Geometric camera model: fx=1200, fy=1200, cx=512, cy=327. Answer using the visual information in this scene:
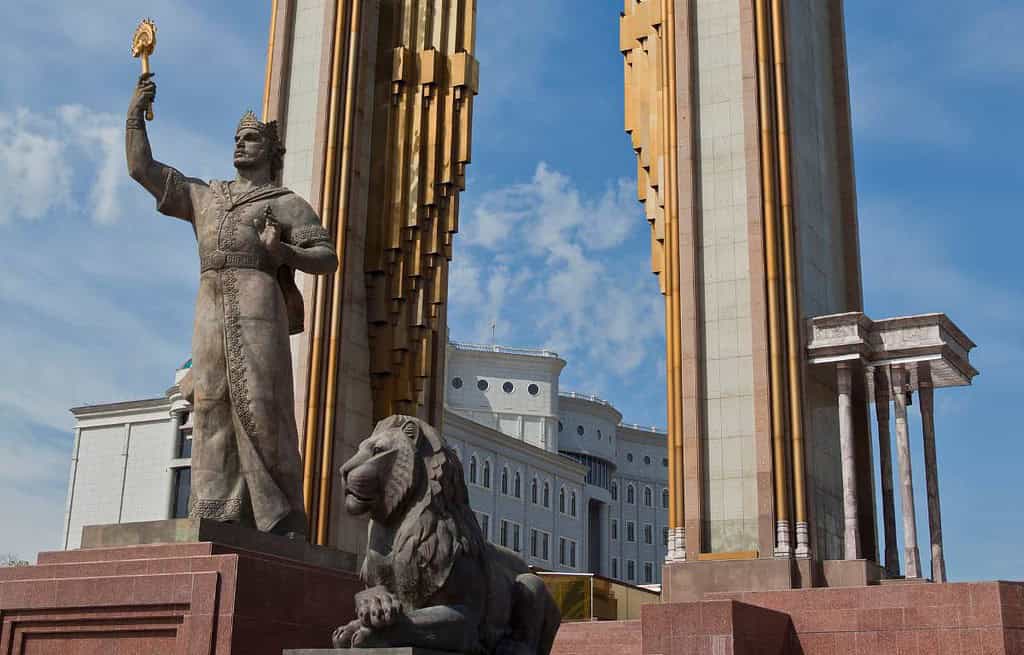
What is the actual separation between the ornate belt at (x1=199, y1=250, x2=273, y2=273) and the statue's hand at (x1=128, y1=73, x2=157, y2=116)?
1393 millimetres

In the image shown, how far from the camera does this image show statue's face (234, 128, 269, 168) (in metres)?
9.76

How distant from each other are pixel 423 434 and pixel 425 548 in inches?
24.3

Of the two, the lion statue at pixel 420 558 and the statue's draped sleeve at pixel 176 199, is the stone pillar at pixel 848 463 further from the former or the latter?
the lion statue at pixel 420 558

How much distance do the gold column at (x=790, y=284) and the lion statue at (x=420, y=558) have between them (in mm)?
10900

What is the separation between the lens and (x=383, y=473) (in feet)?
20.0

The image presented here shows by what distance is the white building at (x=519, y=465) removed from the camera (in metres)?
54.8

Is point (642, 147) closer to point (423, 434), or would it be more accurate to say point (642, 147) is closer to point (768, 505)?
point (768, 505)

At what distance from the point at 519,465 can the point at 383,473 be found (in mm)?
59873

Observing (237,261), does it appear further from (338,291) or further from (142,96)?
(338,291)

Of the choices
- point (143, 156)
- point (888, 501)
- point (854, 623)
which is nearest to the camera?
point (143, 156)

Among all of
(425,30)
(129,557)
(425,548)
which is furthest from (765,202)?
(425,548)

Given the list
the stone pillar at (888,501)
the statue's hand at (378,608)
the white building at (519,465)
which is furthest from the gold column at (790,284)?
the white building at (519,465)

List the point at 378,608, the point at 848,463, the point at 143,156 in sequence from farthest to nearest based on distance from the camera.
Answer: the point at 848,463, the point at 143,156, the point at 378,608

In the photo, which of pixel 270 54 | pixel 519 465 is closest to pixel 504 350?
pixel 519 465
